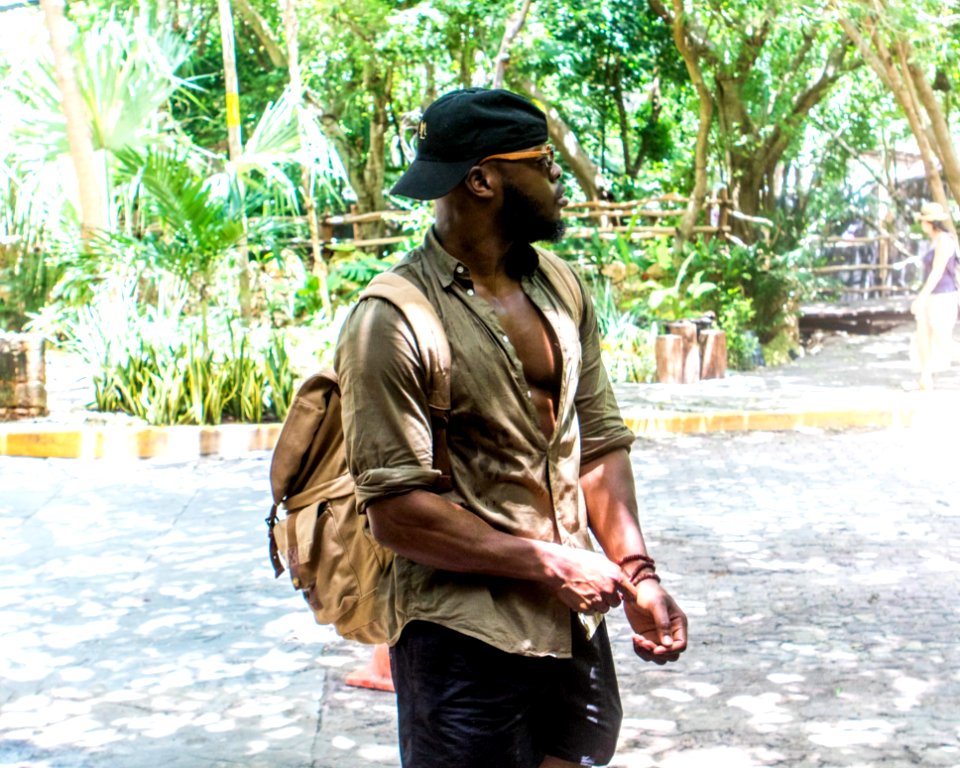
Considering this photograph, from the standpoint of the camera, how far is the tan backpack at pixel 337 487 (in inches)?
99.3

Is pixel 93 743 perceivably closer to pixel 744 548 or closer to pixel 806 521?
pixel 744 548

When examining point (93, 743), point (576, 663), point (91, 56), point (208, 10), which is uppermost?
point (208, 10)

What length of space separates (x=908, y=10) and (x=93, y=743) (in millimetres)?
12088

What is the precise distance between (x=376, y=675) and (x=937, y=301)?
10.0 meters

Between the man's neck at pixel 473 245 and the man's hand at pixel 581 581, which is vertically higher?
the man's neck at pixel 473 245

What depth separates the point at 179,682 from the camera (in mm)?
5258

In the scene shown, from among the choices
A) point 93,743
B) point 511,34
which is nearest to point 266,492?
point 93,743

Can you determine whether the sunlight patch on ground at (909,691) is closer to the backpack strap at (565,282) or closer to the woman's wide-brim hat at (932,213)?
the backpack strap at (565,282)

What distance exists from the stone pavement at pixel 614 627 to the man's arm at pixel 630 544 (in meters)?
1.74

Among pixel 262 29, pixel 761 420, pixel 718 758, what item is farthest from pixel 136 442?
pixel 262 29

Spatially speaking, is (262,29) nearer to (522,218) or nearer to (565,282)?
(565,282)

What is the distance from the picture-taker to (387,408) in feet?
8.09

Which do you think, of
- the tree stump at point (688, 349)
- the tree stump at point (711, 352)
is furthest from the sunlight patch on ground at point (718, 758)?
the tree stump at point (711, 352)

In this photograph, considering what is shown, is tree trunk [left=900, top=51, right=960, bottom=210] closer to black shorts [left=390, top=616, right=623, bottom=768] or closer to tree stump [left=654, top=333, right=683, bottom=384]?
tree stump [left=654, top=333, right=683, bottom=384]
